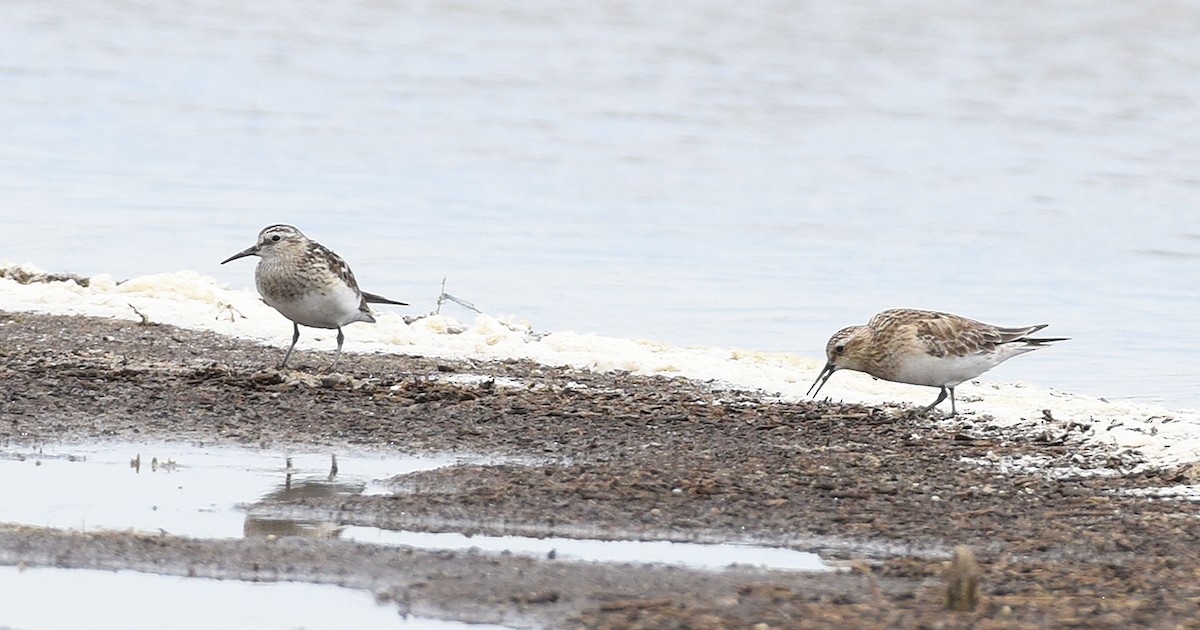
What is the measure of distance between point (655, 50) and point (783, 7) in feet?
22.4

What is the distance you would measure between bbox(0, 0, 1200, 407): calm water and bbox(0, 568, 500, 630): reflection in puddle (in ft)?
25.0

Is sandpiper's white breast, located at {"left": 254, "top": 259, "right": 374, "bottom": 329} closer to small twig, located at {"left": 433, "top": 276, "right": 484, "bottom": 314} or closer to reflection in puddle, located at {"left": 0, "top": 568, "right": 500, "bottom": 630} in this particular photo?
small twig, located at {"left": 433, "top": 276, "right": 484, "bottom": 314}

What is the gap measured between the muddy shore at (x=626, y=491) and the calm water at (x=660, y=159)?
3363mm

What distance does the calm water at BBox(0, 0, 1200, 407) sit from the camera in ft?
55.0

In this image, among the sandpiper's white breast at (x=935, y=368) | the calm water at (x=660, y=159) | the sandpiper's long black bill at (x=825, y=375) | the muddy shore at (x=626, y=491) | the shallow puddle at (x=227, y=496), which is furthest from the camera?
the calm water at (x=660, y=159)

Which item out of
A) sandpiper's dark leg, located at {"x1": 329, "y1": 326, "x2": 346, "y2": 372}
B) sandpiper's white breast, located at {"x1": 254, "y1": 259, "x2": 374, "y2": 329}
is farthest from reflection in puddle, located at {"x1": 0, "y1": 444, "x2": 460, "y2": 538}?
sandpiper's dark leg, located at {"x1": 329, "y1": 326, "x2": 346, "y2": 372}

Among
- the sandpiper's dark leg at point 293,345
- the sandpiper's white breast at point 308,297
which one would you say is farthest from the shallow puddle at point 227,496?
the sandpiper's white breast at point 308,297

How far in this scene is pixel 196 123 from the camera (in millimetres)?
26844

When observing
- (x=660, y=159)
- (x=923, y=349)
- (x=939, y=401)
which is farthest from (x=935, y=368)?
(x=660, y=159)

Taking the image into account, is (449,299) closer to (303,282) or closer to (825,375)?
(303,282)

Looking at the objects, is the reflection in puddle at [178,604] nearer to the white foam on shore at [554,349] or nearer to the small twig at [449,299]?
the white foam on shore at [554,349]

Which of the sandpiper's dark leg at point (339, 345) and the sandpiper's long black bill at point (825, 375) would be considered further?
the sandpiper's dark leg at point (339, 345)

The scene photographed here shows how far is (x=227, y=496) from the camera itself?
842cm

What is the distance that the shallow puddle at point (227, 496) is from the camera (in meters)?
7.68
